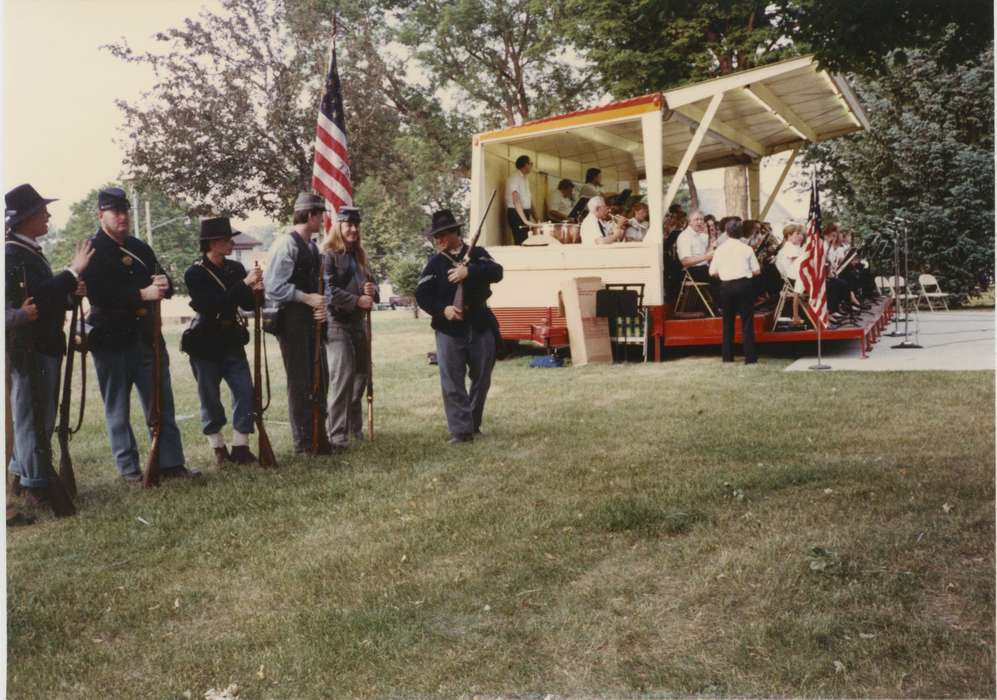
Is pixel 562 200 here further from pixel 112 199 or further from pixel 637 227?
pixel 112 199

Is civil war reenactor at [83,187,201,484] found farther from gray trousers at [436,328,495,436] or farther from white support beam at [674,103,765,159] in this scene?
white support beam at [674,103,765,159]

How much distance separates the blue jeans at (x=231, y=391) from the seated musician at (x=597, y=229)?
17.7 feet

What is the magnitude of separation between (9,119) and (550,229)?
7304 mm

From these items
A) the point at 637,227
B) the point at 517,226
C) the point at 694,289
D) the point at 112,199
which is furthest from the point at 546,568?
the point at 517,226

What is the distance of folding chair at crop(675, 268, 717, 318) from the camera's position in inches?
379

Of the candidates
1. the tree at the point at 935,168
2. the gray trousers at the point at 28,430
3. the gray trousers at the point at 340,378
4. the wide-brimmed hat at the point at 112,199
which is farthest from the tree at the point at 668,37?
the gray trousers at the point at 28,430

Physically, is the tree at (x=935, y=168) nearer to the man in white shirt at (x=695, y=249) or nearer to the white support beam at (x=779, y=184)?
the man in white shirt at (x=695, y=249)

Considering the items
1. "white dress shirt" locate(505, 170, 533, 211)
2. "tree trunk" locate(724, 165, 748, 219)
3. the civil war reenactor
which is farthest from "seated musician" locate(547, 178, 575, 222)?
the civil war reenactor

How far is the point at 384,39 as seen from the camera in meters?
5.02

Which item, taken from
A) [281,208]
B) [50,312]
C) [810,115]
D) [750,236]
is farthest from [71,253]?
[810,115]

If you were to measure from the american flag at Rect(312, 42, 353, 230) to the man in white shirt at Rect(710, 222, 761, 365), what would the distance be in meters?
4.82

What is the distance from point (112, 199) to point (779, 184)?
11874mm

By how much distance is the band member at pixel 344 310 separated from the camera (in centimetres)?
555

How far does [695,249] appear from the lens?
31.8ft
